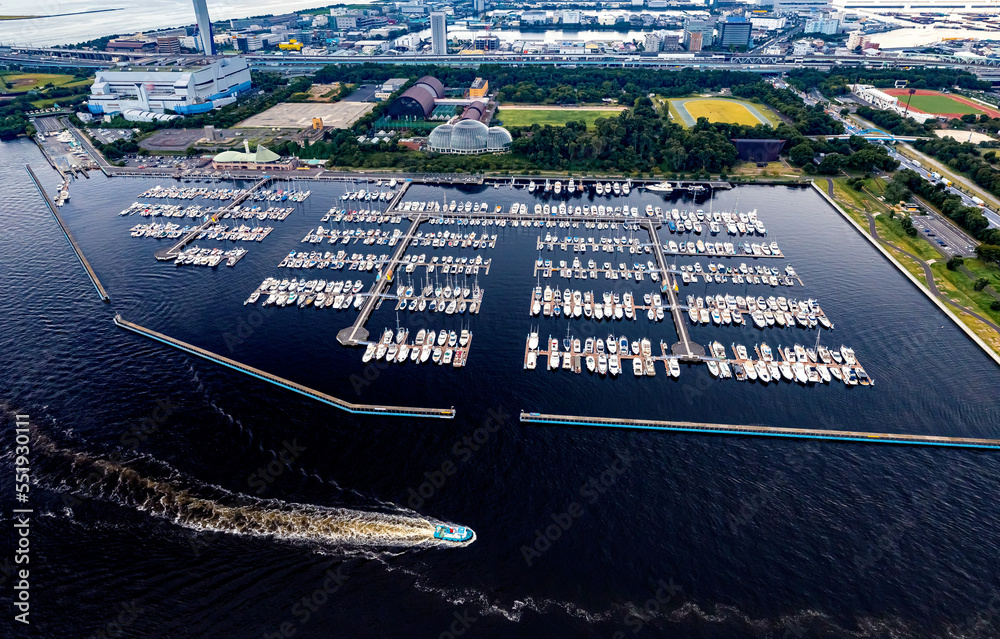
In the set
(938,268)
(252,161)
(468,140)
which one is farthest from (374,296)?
(938,268)

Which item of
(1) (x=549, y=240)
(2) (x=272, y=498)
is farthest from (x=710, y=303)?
(2) (x=272, y=498)

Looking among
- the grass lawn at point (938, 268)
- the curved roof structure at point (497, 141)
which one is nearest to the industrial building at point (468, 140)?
the curved roof structure at point (497, 141)

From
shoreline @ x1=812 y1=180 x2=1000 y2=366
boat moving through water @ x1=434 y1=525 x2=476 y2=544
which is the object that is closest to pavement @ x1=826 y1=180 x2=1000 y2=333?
shoreline @ x1=812 y1=180 x2=1000 y2=366

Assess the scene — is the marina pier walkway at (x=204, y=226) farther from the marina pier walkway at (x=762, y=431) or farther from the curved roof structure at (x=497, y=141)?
the marina pier walkway at (x=762, y=431)

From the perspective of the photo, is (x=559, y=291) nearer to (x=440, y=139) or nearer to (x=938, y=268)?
(x=938, y=268)

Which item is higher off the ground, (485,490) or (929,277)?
(929,277)

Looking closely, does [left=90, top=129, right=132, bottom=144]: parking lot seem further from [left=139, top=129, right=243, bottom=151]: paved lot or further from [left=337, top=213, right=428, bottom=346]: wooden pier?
[left=337, top=213, right=428, bottom=346]: wooden pier
